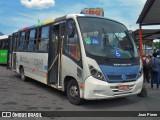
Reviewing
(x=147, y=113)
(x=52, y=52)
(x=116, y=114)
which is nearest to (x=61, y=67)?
(x=52, y=52)

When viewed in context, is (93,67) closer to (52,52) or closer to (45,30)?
(52,52)

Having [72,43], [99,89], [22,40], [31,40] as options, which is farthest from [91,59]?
[22,40]

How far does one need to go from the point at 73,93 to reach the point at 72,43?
61.0 inches

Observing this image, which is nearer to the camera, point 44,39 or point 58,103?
point 58,103

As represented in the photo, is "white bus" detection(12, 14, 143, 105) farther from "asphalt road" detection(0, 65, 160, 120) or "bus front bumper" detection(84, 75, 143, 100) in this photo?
"asphalt road" detection(0, 65, 160, 120)

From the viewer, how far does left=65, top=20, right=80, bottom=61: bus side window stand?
734 cm

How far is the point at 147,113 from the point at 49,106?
9.20 ft

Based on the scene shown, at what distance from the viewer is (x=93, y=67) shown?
6801 mm

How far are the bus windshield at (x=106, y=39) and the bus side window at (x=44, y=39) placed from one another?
2.34m

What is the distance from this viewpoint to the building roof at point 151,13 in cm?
1216

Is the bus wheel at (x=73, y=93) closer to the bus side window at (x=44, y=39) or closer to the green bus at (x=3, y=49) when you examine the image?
the bus side window at (x=44, y=39)

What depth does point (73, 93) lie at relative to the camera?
7562 millimetres

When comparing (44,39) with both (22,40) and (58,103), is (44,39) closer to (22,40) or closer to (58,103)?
(58,103)

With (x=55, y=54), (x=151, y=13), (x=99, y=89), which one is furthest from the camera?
(x=151, y=13)
